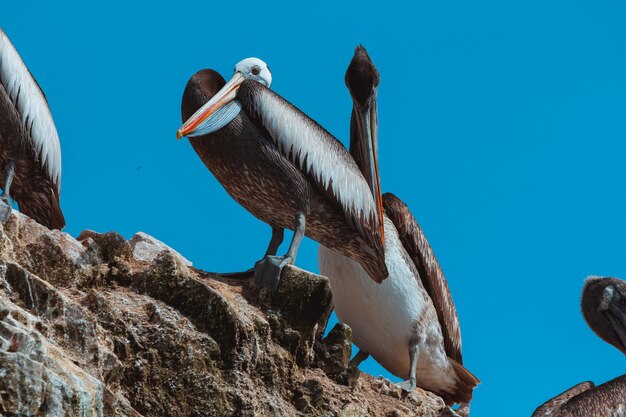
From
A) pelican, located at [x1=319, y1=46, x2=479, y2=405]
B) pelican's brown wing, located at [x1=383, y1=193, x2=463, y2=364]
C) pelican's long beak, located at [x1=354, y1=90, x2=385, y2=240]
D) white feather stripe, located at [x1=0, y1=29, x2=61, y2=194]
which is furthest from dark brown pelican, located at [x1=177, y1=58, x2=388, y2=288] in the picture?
pelican's brown wing, located at [x1=383, y1=193, x2=463, y2=364]

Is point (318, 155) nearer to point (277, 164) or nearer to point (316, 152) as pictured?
point (316, 152)

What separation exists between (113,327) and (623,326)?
7.27m

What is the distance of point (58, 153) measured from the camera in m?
8.07

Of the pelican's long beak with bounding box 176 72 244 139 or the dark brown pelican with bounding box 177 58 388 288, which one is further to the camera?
the dark brown pelican with bounding box 177 58 388 288

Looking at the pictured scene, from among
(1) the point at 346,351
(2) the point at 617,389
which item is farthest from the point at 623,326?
(1) the point at 346,351

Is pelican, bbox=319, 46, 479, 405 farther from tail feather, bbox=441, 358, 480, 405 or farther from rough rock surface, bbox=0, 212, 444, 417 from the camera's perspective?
rough rock surface, bbox=0, 212, 444, 417

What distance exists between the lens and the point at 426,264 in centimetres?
1006

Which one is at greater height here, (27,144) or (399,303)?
(399,303)

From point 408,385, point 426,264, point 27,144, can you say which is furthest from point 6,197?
point 426,264

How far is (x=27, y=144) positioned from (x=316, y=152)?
2018 millimetres

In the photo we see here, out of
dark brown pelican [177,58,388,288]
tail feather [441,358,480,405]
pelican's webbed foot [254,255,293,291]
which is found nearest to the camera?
pelican's webbed foot [254,255,293,291]

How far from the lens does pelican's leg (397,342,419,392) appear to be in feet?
28.4

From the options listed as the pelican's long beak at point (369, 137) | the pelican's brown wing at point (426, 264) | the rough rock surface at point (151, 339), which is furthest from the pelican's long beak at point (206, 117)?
the pelican's brown wing at point (426, 264)

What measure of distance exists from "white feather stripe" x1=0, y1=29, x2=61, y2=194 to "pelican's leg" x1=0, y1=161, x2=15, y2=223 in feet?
0.90
